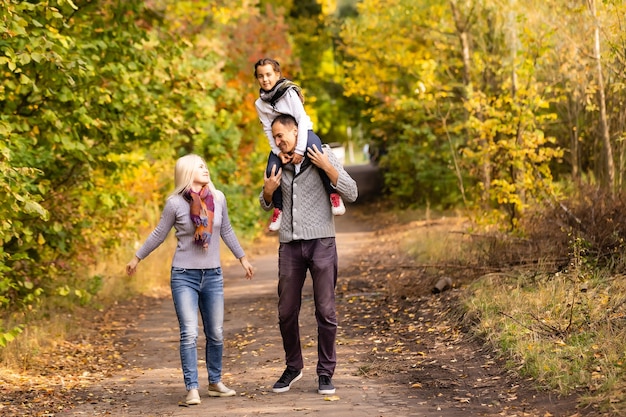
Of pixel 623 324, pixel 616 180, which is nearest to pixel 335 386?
pixel 623 324

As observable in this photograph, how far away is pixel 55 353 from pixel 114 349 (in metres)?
0.66

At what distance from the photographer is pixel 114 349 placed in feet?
33.9

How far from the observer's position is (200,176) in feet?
23.4

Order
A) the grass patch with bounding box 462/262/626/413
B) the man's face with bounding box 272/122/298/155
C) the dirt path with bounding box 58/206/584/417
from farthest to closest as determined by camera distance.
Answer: the man's face with bounding box 272/122/298/155 < the dirt path with bounding box 58/206/584/417 < the grass patch with bounding box 462/262/626/413

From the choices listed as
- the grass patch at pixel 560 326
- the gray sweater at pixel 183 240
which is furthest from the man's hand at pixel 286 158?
the grass patch at pixel 560 326

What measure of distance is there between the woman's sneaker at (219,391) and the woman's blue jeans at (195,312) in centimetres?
4

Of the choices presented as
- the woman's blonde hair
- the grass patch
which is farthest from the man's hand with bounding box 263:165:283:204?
the grass patch

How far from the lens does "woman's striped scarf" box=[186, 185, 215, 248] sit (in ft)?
23.1

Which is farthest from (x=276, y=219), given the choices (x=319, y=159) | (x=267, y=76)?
(x=267, y=76)

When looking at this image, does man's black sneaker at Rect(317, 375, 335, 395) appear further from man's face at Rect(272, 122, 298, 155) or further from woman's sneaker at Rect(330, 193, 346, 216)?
man's face at Rect(272, 122, 298, 155)

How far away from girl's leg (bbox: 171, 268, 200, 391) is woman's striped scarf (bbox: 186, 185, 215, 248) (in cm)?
25

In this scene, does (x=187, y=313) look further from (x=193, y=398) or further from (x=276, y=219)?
(x=276, y=219)

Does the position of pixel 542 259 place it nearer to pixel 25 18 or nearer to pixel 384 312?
pixel 384 312

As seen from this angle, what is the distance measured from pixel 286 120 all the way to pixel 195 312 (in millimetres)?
1586
